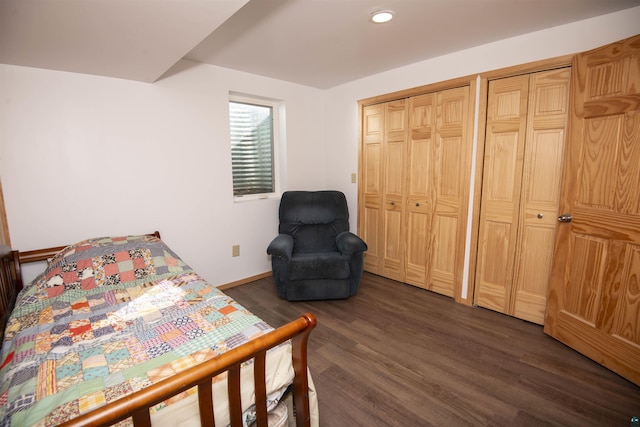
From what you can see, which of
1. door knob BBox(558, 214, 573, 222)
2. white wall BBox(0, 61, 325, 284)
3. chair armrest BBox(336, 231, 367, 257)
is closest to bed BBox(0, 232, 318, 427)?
white wall BBox(0, 61, 325, 284)

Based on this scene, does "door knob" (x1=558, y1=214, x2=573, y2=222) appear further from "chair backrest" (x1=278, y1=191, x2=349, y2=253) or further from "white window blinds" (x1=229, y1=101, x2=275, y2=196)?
"white window blinds" (x1=229, y1=101, x2=275, y2=196)

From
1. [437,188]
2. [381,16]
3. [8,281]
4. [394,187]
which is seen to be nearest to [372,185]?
[394,187]

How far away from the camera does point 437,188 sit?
9.84 feet

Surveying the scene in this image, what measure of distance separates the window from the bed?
1.60 metres

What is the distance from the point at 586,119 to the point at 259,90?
9.42 ft

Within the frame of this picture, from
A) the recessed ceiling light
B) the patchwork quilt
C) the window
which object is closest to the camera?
the patchwork quilt

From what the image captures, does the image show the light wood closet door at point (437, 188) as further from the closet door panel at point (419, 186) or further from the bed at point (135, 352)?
the bed at point (135, 352)

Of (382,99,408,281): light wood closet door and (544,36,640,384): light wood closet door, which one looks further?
(382,99,408,281): light wood closet door

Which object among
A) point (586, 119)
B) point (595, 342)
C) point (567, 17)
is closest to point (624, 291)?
point (595, 342)

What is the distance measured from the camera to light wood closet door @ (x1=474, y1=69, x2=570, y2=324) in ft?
7.59

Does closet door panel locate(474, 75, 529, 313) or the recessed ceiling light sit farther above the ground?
the recessed ceiling light

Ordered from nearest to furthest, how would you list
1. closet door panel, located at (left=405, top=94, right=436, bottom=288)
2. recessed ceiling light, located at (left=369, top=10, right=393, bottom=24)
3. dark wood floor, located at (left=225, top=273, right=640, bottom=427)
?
→ dark wood floor, located at (left=225, top=273, right=640, bottom=427) → recessed ceiling light, located at (left=369, top=10, right=393, bottom=24) → closet door panel, located at (left=405, top=94, right=436, bottom=288)

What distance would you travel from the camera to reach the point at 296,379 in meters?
1.20

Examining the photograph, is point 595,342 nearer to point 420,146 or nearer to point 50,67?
point 420,146
